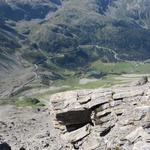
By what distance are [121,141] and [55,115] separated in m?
10.8

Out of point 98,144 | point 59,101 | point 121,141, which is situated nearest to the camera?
point 121,141

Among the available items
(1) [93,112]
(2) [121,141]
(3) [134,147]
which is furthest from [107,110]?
(3) [134,147]

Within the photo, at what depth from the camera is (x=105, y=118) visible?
4766 cm

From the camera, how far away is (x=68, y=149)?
54656 mm

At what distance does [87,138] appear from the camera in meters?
48.9

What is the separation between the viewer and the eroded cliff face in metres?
43.1

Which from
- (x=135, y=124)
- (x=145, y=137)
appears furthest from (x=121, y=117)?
(x=145, y=137)

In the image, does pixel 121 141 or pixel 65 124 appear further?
pixel 65 124

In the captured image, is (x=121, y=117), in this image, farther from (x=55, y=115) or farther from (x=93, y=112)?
(x=55, y=115)

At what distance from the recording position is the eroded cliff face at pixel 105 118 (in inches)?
1699

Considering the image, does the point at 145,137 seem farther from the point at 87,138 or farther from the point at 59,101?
the point at 59,101

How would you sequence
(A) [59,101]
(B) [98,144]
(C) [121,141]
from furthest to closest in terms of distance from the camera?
(A) [59,101], (B) [98,144], (C) [121,141]

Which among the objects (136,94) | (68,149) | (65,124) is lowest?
(68,149)

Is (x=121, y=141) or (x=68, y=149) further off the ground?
(x=121, y=141)
